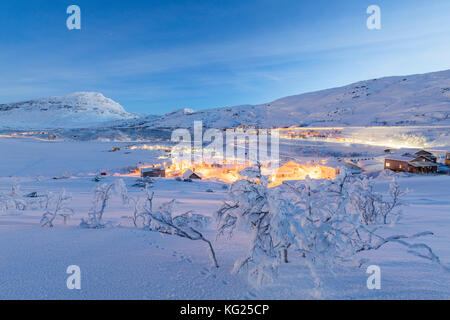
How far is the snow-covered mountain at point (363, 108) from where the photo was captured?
89.9m

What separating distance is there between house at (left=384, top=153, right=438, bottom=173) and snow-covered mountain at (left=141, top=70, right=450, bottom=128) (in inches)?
1942

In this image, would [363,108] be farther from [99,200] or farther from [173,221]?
[173,221]

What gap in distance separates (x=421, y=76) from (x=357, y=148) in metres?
149

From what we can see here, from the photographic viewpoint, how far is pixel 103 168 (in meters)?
38.8

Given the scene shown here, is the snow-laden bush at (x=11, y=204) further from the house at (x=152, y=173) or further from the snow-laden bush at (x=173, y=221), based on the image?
the house at (x=152, y=173)

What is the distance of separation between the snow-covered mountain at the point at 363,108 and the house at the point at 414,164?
4933cm

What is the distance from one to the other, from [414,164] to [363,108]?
100 meters

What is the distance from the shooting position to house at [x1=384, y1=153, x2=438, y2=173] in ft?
107

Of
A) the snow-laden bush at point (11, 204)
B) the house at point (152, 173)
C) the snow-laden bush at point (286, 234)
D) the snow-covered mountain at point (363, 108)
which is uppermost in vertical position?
the snow-covered mountain at point (363, 108)

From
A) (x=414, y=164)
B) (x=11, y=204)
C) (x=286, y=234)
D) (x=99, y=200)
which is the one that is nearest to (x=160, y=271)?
(x=286, y=234)

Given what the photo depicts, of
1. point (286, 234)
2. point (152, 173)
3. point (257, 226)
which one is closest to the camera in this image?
point (286, 234)

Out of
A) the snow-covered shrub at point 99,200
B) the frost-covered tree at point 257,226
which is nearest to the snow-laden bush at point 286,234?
the frost-covered tree at point 257,226

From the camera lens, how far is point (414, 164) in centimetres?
3272
